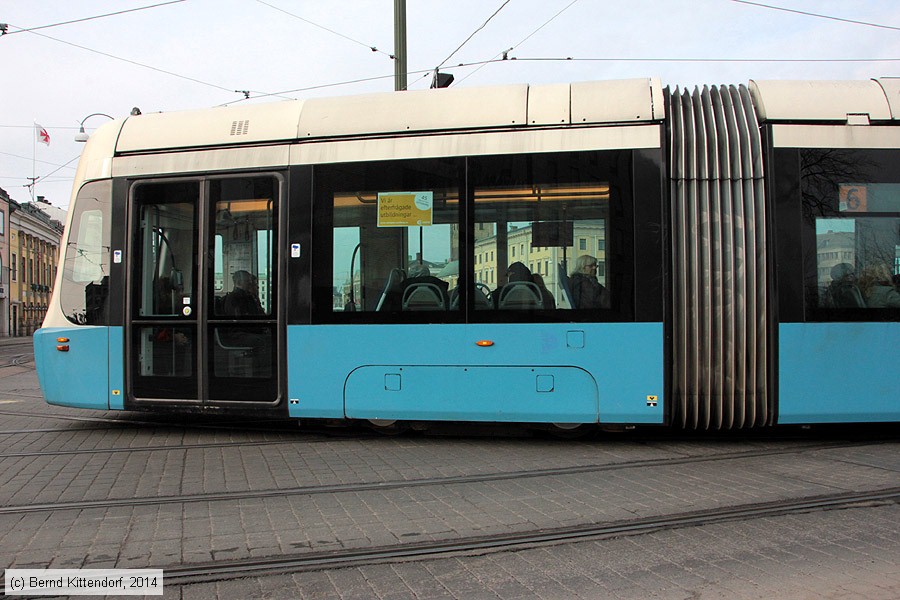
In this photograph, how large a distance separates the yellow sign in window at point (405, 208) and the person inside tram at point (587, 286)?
1.49 meters

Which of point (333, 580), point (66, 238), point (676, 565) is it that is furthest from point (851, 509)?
point (66, 238)

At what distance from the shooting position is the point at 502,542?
4094mm

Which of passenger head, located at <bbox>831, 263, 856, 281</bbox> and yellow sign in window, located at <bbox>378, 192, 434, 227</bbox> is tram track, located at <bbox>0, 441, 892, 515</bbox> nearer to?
passenger head, located at <bbox>831, 263, 856, 281</bbox>

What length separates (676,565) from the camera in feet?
12.2

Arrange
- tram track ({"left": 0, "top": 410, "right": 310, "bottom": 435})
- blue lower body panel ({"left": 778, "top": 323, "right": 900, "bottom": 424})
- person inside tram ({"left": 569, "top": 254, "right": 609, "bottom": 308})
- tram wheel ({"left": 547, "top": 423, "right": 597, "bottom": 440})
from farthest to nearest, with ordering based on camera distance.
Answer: tram track ({"left": 0, "top": 410, "right": 310, "bottom": 435}) → tram wheel ({"left": 547, "top": 423, "right": 597, "bottom": 440}) → person inside tram ({"left": 569, "top": 254, "right": 609, "bottom": 308}) → blue lower body panel ({"left": 778, "top": 323, "right": 900, "bottom": 424})

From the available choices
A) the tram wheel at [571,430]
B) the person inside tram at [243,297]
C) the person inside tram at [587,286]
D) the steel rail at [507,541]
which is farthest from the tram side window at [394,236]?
the steel rail at [507,541]

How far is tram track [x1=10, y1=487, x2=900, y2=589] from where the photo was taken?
12.2 feet

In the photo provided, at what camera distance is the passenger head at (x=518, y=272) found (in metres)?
6.58

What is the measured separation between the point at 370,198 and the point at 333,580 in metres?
4.09

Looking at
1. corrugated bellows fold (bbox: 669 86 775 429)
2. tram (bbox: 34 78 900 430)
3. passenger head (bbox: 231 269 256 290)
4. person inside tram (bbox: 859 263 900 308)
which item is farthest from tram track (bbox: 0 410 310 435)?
person inside tram (bbox: 859 263 900 308)

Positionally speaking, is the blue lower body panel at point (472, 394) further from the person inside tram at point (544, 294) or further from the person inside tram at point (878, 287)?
the person inside tram at point (878, 287)

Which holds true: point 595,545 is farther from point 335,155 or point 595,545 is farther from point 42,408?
point 42,408

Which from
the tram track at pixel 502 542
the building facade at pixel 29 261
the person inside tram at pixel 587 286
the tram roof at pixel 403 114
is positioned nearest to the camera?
the tram track at pixel 502 542

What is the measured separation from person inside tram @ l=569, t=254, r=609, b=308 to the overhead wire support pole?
606 cm
